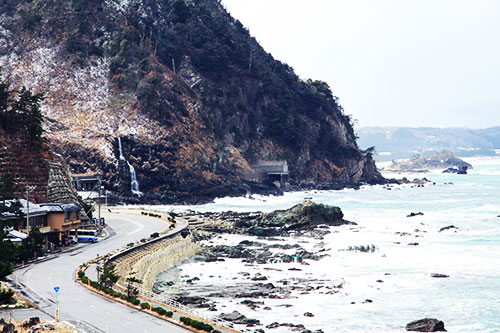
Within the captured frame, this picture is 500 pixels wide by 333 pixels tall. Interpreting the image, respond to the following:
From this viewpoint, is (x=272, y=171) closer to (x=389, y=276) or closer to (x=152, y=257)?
(x=152, y=257)

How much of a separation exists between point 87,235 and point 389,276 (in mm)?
34109

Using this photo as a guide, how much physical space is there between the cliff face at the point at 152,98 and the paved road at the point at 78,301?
81890 millimetres

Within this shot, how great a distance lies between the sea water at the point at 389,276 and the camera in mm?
44406

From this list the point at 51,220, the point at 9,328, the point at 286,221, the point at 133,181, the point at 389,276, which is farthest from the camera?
the point at 133,181

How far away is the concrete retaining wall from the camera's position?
5328 centimetres

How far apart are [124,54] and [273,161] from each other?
53.1 m

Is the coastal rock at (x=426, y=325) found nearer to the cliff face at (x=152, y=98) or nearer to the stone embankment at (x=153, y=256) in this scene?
the stone embankment at (x=153, y=256)

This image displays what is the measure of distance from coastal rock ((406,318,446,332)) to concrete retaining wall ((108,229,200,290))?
871 inches

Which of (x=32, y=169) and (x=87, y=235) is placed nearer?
(x=87, y=235)

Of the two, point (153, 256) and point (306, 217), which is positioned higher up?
point (306, 217)

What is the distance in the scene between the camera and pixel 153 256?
60.8 meters

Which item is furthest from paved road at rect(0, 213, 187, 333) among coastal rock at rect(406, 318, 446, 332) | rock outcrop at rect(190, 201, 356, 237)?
rock outcrop at rect(190, 201, 356, 237)

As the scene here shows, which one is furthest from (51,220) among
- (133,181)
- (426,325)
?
(133,181)

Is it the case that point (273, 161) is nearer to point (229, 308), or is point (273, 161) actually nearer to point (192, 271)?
point (192, 271)
